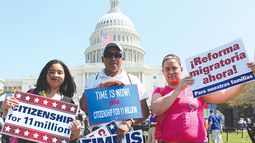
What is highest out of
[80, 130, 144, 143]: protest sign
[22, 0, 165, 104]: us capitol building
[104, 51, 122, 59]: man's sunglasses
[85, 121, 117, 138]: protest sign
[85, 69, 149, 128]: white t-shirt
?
[22, 0, 165, 104]: us capitol building

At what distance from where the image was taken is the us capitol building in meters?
86.5

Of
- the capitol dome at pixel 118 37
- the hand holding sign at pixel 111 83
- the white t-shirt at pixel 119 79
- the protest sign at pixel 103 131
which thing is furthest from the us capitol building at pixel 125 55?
the protest sign at pixel 103 131

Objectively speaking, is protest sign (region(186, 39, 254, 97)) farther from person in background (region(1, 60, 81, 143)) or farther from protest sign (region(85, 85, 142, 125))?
person in background (region(1, 60, 81, 143))

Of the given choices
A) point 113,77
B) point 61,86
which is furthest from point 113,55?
point 61,86

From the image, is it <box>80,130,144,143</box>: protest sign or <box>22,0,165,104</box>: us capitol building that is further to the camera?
<box>22,0,165,104</box>: us capitol building

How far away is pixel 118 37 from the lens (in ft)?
303

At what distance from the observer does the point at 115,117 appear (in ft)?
11.9

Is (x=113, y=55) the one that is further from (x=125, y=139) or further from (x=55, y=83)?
(x=125, y=139)

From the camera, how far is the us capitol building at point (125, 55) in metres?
86.5

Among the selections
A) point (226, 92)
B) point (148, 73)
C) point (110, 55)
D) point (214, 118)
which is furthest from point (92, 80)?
point (148, 73)

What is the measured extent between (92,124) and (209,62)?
56.5 inches

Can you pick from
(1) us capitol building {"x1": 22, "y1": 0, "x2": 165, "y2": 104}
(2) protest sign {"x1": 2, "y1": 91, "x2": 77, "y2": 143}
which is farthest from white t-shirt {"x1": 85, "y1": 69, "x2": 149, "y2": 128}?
(1) us capitol building {"x1": 22, "y1": 0, "x2": 165, "y2": 104}

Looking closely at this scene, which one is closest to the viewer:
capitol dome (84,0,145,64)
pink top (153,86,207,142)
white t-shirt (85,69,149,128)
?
pink top (153,86,207,142)

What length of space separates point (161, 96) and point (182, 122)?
347 millimetres
